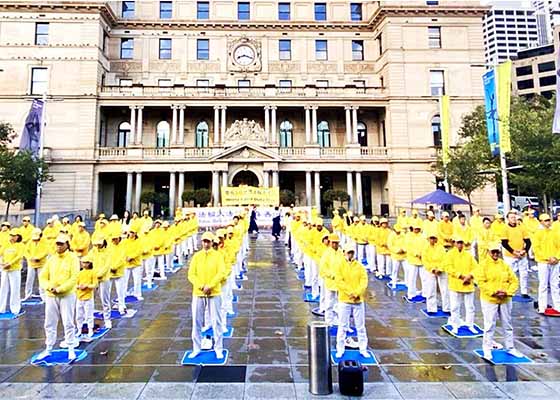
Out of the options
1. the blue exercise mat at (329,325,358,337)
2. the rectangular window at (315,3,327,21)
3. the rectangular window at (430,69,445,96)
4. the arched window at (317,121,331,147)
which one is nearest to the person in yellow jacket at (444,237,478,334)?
the blue exercise mat at (329,325,358,337)

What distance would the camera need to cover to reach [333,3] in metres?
41.7

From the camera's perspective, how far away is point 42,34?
3594 centimetres

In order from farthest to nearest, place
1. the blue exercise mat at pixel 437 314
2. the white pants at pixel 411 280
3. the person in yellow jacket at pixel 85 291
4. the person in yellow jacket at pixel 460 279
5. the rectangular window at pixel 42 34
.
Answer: the rectangular window at pixel 42 34 < the white pants at pixel 411 280 < the blue exercise mat at pixel 437 314 < the person in yellow jacket at pixel 460 279 < the person in yellow jacket at pixel 85 291

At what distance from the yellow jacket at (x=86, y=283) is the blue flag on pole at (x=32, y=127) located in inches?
841

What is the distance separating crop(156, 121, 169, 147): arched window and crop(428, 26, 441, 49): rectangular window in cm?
2868

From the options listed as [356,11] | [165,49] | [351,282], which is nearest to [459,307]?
[351,282]

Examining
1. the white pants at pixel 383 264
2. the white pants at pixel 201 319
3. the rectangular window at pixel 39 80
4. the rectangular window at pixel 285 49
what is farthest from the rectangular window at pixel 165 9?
the white pants at pixel 201 319

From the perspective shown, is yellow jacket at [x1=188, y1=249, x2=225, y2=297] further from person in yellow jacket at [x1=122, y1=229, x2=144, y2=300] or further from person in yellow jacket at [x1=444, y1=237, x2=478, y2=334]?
person in yellow jacket at [x1=444, y1=237, x2=478, y2=334]

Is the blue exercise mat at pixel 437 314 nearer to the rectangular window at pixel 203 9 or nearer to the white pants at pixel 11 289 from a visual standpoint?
the white pants at pixel 11 289

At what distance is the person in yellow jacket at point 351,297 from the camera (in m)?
6.54

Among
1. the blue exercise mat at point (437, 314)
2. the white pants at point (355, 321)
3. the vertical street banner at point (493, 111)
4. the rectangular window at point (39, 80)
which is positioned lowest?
the blue exercise mat at point (437, 314)

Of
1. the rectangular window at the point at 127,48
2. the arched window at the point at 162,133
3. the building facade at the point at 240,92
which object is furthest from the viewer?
the rectangular window at the point at 127,48

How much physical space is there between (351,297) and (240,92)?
1329 inches

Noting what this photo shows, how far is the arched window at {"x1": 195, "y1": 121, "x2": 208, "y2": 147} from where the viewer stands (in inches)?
1551
